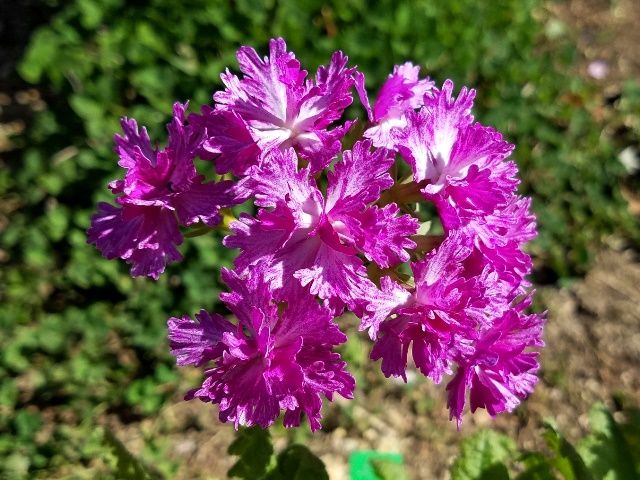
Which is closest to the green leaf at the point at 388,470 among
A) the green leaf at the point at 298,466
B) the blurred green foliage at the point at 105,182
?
the green leaf at the point at 298,466

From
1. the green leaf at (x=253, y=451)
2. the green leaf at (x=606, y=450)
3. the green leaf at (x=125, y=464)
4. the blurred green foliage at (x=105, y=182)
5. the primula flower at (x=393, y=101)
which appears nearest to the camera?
the primula flower at (x=393, y=101)

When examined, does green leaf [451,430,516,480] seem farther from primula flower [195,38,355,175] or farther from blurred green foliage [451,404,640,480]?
primula flower [195,38,355,175]

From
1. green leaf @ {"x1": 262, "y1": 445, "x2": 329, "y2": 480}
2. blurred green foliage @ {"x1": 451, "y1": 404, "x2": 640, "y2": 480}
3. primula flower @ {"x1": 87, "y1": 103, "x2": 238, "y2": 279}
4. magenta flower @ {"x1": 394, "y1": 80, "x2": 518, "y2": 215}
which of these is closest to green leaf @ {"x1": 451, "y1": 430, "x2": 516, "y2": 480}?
blurred green foliage @ {"x1": 451, "y1": 404, "x2": 640, "y2": 480}

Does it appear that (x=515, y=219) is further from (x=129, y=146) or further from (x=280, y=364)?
(x=129, y=146)

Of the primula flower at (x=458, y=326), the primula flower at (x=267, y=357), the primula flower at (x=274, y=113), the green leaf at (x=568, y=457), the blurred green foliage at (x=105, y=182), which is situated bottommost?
the blurred green foliage at (x=105, y=182)

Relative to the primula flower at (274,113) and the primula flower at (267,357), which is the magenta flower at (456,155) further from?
the primula flower at (267,357)

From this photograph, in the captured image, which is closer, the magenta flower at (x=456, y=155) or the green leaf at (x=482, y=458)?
the magenta flower at (x=456, y=155)

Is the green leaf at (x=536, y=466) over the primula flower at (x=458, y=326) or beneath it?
beneath
